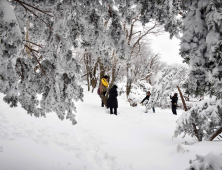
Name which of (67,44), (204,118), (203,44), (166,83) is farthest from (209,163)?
(166,83)

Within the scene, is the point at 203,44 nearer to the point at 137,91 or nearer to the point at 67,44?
the point at 67,44

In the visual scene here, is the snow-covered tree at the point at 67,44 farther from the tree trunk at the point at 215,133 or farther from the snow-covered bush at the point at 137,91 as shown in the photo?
the snow-covered bush at the point at 137,91

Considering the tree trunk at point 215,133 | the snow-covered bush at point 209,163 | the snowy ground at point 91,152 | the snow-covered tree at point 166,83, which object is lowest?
the snowy ground at point 91,152

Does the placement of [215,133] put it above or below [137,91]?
below

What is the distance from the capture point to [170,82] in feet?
12.7

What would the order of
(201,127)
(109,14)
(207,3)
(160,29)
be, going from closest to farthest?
1. (207,3)
2. (109,14)
3. (201,127)
4. (160,29)

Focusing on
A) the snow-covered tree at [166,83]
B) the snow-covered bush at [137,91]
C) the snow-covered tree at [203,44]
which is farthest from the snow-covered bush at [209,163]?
the snow-covered bush at [137,91]

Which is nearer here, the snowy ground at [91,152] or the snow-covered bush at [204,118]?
the snowy ground at [91,152]

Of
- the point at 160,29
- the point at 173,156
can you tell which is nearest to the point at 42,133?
the point at 173,156

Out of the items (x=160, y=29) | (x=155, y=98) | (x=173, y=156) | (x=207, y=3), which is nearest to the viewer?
(x=207, y=3)

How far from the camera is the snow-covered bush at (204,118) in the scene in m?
2.80

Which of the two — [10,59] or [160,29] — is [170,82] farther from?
[160,29]

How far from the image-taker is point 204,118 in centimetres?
285

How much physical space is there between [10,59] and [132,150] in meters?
2.83
